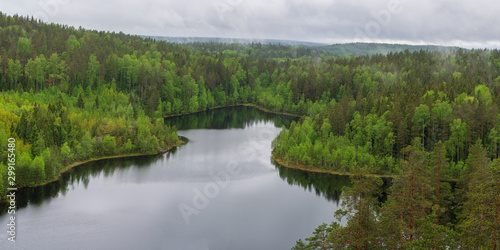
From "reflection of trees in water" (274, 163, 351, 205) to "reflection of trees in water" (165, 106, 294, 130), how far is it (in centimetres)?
5170

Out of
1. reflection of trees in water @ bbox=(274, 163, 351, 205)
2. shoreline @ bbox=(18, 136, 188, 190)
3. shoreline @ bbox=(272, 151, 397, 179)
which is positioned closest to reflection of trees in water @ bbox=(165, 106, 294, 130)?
shoreline @ bbox=(18, 136, 188, 190)

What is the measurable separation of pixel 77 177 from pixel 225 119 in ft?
253

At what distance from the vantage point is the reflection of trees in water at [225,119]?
13038cm

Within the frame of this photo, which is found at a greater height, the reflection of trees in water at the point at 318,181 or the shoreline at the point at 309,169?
the shoreline at the point at 309,169

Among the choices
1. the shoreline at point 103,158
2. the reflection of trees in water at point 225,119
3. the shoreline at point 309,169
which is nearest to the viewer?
the shoreline at point 103,158

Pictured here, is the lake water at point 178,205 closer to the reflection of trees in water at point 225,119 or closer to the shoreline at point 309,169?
the shoreline at point 309,169

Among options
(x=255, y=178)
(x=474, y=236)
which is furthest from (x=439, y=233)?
(x=255, y=178)

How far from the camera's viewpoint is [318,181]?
74.8 metres

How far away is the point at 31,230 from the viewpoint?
161 feet

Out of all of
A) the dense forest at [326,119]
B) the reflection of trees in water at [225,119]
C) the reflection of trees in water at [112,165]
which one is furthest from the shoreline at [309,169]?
the reflection of trees in water at [225,119]

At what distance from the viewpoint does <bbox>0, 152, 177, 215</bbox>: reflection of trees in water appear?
5951 centimetres

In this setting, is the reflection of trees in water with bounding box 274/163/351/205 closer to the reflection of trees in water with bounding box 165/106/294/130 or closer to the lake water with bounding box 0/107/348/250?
the lake water with bounding box 0/107/348/250

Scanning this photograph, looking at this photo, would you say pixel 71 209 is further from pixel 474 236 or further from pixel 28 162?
pixel 474 236

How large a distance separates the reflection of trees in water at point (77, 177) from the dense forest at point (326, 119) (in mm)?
2457
